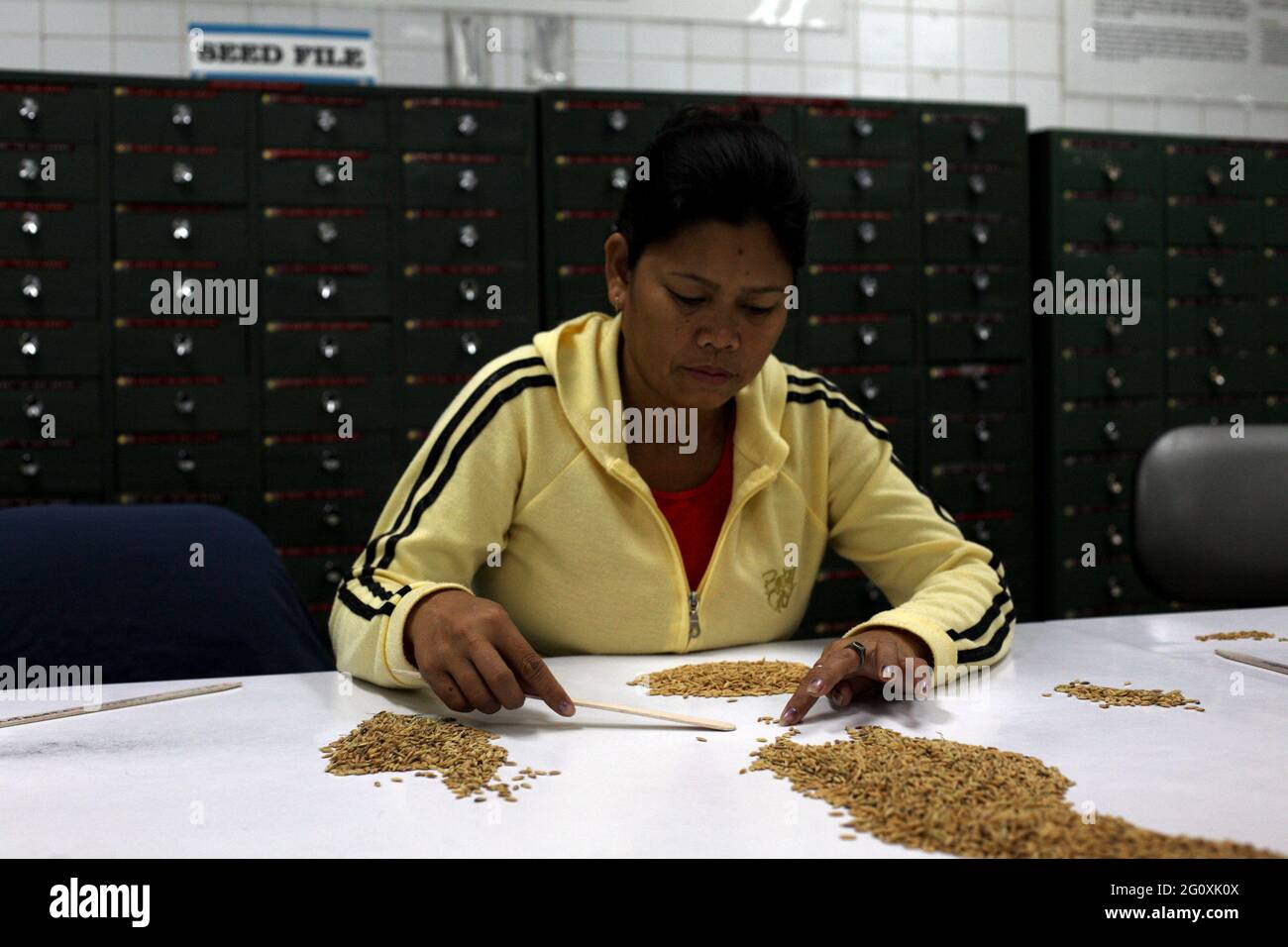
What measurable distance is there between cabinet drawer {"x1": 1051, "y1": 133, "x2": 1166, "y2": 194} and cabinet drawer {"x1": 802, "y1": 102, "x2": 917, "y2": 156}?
53 cm

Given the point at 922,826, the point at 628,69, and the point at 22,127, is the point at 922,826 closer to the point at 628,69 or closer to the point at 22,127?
the point at 22,127

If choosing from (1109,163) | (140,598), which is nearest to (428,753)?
(140,598)

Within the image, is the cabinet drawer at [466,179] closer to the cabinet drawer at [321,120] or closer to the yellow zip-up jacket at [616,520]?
the cabinet drawer at [321,120]

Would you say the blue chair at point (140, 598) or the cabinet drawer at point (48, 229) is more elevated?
the cabinet drawer at point (48, 229)

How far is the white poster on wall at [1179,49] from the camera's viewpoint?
4504 mm

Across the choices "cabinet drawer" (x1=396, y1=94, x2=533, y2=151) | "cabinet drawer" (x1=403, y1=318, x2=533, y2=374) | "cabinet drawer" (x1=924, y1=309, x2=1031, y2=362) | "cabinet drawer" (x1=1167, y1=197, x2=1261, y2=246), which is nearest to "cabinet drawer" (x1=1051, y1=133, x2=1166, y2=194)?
"cabinet drawer" (x1=1167, y1=197, x2=1261, y2=246)

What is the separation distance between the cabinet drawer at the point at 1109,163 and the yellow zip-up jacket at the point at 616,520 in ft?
8.38

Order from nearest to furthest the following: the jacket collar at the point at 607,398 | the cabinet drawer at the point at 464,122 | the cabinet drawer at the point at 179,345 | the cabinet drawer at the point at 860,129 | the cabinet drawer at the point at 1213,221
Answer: the jacket collar at the point at 607,398 < the cabinet drawer at the point at 179,345 < the cabinet drawer at the point at 464,122 < the cabinet drawer at the point at 860,129 < the cabinet drawer at the point at 1213,221

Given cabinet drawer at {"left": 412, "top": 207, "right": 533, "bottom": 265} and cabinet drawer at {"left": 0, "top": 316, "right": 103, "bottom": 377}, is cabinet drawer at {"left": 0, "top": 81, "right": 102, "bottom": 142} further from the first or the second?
cabinet drawer at {"left": 412, "top": 207, "right": 533, "bottom": 265}

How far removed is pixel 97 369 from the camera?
128 inches

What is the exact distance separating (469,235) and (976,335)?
1.68m

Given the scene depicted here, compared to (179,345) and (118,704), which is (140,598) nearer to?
(118,704)

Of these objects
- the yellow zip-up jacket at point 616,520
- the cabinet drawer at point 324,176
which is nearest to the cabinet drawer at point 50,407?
the cabinet drawer at point 324,176

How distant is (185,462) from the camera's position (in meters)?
3.29
